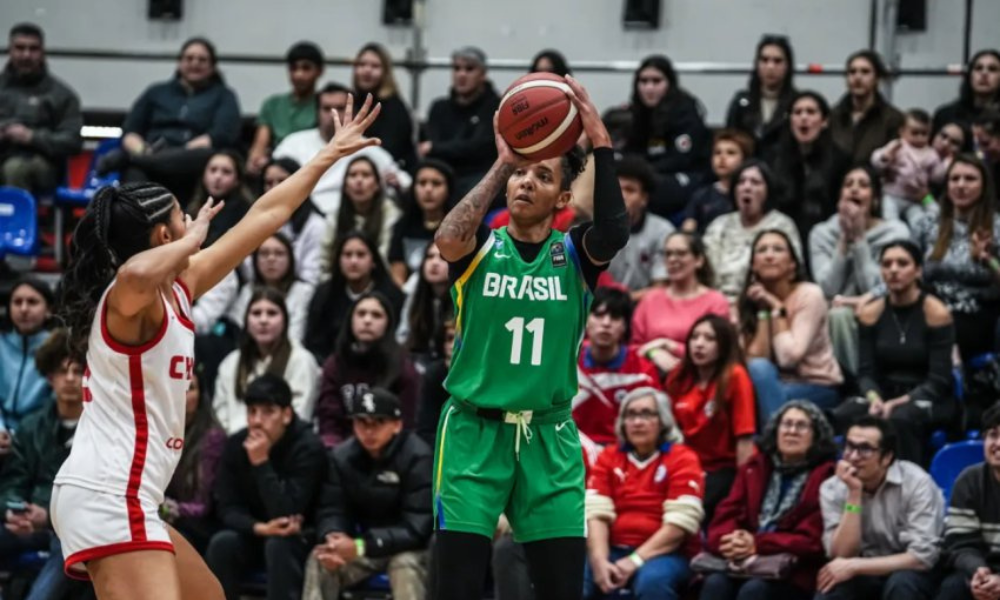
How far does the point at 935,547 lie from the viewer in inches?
341

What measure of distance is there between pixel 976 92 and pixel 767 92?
152 centimetres

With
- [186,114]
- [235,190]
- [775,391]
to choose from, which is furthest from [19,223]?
[775,391]

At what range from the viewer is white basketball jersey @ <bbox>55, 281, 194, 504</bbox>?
5.47 meters

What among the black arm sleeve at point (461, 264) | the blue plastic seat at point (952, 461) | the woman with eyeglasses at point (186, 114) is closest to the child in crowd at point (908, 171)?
the blue plastic seat at point (952, 461)

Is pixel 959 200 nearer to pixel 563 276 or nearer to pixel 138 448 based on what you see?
pixel 563 276

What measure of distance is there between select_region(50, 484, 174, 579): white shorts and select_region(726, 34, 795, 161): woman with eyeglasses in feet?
25.3

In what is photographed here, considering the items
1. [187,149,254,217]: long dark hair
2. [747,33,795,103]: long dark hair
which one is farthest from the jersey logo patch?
[747,33,795,103]: long dark hair

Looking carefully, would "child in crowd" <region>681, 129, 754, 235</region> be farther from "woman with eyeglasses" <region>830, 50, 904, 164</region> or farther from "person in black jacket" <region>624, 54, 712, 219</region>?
"woman with eyeglasses" <region>830, 50, 904, 164</region>

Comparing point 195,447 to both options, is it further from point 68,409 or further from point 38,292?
point 38,292

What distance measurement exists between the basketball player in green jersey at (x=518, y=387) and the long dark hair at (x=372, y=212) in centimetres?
571

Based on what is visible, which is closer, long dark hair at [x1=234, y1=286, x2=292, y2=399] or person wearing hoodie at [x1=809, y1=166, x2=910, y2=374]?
long dark hair at [x1=234, y1=286, x2=292, y2=399]

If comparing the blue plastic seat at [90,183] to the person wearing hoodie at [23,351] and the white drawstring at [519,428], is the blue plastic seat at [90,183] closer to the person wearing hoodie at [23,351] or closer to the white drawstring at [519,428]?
the person wearing hoodie at [23,351]

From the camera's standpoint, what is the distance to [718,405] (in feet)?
31.7

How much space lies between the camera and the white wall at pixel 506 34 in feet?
45.4
